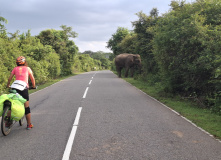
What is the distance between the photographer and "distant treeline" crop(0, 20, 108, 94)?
40.5ft

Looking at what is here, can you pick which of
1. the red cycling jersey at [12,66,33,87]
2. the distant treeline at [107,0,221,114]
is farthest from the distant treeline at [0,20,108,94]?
the distant treeline at [107,0,221,114]

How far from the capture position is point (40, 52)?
19766mm

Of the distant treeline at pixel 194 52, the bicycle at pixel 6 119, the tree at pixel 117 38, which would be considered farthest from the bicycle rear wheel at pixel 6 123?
the tree at pixel 117 38

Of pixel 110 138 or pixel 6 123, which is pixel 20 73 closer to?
pixel 6 123

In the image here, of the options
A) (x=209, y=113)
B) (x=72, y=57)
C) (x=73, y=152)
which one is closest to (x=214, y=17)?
(x=209, y=113)

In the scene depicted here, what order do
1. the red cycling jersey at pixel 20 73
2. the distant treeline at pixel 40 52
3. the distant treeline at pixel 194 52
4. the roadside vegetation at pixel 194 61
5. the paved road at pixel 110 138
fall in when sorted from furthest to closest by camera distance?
the distant treeline at pixel 40 52, the distant treeline at pixel 194 52, the roadside vegetation at pixel 194 61, the red cycling jersey at pixel 20 73, the paved road at pixel 110 138

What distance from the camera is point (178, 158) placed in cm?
374

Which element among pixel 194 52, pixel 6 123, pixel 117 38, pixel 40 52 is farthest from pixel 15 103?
pixel 117 38

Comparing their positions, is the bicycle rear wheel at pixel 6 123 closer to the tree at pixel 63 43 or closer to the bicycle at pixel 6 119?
the bicycle at pixel 6 119

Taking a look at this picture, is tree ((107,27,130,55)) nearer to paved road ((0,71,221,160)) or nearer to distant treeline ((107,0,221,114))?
distant treeline ((107,0,221,114))

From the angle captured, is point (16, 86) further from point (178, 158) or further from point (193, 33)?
point (193, 33)

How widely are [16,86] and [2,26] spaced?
28.4ft

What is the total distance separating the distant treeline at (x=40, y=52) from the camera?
12358 millimetres

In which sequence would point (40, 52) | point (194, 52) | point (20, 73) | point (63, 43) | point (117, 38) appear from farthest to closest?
point (117, 38)
point (63, 43)
point (40, 52)
point (194, 52)
point (20, 73)
